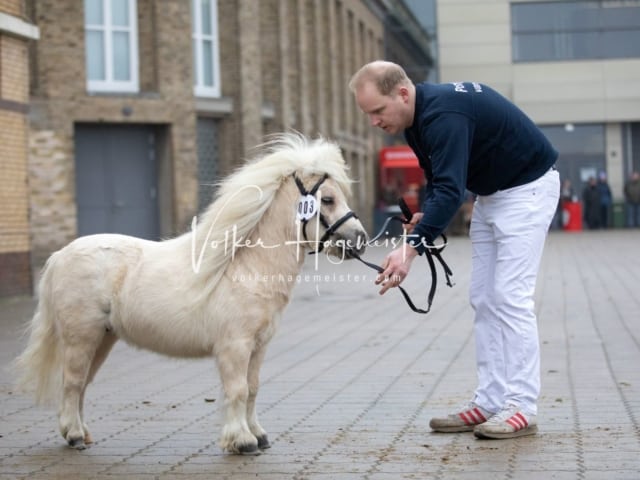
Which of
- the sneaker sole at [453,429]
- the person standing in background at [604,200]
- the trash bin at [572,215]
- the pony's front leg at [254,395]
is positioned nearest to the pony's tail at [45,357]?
the pony's front leg at [254,395]

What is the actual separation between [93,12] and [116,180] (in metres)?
3.89

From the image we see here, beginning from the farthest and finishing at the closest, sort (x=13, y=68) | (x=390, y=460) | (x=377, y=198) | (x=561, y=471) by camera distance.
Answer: (x=377, y=198), (x=13, y=68), (x=390, y=460), (x=561, y=471)

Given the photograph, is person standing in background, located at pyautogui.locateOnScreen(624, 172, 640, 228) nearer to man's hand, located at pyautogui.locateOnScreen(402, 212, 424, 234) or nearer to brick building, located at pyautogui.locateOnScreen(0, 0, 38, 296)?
brick building, located at pyautogui.locateOnScreen(0, 0, 38, 296)

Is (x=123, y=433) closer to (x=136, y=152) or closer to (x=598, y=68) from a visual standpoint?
(x=136, y=152)

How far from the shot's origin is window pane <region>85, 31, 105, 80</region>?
2857 cm

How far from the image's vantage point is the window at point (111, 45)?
93.9 feet

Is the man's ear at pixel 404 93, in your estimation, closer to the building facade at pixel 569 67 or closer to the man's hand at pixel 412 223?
the man's hand at pixel 412 223

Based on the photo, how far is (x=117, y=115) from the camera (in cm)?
2856

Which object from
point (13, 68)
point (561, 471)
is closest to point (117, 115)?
point (13, 68)

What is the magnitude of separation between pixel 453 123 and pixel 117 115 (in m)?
22.3

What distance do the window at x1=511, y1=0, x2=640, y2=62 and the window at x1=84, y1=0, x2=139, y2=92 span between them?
32.4 m

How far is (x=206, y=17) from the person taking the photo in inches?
1258

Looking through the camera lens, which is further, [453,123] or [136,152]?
[136,152]

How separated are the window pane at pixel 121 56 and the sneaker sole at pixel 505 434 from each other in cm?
2300
